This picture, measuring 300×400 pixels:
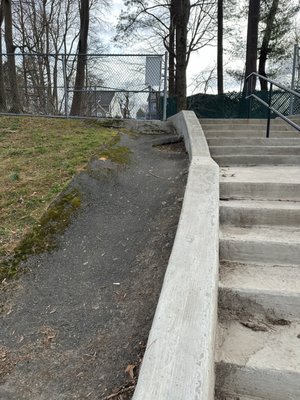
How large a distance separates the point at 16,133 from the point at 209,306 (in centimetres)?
695

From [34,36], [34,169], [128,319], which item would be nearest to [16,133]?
[34,169]

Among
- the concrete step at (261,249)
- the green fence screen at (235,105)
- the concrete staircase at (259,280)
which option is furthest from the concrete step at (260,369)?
the green fence screen at (235,105)

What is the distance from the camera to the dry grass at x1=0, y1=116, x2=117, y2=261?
374cm

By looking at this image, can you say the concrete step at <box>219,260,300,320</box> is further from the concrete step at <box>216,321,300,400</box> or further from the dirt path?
the dirt path

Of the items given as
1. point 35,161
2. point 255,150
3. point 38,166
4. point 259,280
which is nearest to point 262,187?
point 259,280

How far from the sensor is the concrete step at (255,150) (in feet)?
15.2

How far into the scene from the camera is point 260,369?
5.83 ft

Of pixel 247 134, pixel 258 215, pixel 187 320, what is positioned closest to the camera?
pixel 187 320

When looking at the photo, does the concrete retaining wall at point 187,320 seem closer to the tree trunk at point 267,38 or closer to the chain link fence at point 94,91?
the chain link fence at point 94,91

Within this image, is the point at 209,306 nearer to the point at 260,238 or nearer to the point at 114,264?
the point at 260,238

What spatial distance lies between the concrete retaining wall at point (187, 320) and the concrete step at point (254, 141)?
2693 mm

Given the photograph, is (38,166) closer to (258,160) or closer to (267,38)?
(258,160)

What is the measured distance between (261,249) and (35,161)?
4.01 metres

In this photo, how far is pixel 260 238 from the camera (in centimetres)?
273
